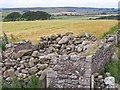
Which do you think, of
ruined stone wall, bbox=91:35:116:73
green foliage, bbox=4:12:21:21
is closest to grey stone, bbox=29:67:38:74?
ruined stone wall, bbox=91:35:116:73

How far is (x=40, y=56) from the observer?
1895 cm

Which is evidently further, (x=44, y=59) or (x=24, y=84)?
(x=44, y=59)

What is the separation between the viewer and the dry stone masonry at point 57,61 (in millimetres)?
15227

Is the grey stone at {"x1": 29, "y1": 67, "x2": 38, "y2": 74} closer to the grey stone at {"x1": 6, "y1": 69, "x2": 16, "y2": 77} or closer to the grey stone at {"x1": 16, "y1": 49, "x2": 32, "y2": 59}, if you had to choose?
the grey stone at {"x1": 6, "y1": 69, "x2": 16, "y2": 77}

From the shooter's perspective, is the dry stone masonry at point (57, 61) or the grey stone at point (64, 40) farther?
the grey stone at point (64, 40)

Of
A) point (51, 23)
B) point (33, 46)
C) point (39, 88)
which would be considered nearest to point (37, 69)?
point (39, 88)

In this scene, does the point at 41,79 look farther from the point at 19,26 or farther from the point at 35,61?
the point at 19,26

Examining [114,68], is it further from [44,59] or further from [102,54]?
[44,59]

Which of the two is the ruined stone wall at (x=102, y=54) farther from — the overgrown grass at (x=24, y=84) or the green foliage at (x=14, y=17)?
the green foliage at (x=14, y=17)

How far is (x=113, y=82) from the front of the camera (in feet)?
54.0

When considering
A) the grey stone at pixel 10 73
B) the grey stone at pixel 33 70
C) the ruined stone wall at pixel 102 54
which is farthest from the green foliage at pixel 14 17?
the grey stone at pixel 33 70

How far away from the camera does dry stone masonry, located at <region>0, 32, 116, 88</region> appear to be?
15227 millimetres

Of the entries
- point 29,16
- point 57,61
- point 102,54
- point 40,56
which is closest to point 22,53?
point 40,56

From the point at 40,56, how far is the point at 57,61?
3.51 meters
